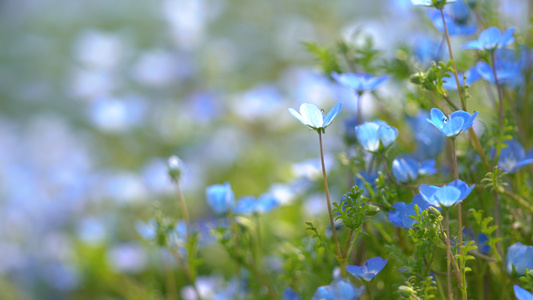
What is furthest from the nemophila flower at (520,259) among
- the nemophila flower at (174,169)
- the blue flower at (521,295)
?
the nemophila flower at (174,169)

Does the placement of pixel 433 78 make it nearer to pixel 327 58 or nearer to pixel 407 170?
pixel 407 170

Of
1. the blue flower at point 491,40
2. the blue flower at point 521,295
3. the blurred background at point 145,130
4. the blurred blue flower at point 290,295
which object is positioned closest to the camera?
the blue flower at point 521,295

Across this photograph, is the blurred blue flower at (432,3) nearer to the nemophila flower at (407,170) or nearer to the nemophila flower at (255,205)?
the nemophila flower at (407,170)

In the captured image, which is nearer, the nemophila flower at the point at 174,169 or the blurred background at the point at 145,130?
the nemophila flower at the point at 174,169

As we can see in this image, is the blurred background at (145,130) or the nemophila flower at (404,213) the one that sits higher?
the nemophila flower at (404,213)

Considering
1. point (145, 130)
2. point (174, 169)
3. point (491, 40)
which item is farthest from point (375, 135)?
point (145, 130)
